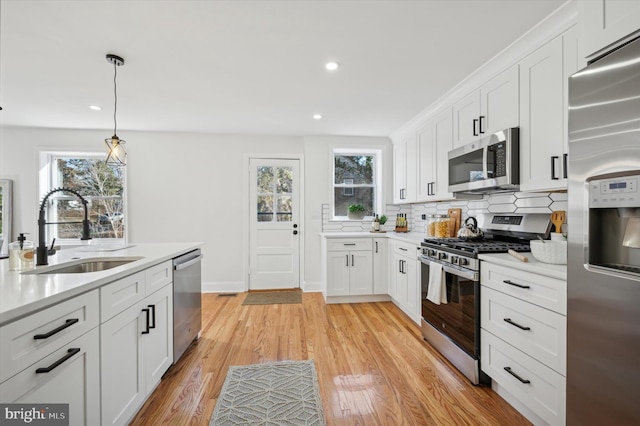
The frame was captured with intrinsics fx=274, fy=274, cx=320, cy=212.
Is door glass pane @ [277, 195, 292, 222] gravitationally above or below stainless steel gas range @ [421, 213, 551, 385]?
above

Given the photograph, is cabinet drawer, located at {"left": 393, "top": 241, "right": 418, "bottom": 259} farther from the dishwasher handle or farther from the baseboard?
the baseboard

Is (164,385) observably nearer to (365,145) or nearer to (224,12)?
(224,12)

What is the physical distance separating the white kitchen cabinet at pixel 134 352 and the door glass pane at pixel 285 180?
2.61 metres

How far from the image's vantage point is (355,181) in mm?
4539

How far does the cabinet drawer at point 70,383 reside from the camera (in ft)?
2.86

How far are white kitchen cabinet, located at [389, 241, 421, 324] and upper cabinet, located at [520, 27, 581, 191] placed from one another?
132 cm

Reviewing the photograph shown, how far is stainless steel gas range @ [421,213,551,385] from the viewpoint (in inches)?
76.5

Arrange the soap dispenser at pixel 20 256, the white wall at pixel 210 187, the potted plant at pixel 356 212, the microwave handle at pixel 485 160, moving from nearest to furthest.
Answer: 1. the soap dispenser at pixel 20 256
2. the microwave handle at pixel 485 160
3. the white wall at pixel 210 187
4. the potted plant at pixel 356 212

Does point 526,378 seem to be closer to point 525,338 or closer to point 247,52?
point 525,338

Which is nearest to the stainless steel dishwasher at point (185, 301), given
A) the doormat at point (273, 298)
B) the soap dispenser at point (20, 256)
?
the soap dispenser at point (20, 256)

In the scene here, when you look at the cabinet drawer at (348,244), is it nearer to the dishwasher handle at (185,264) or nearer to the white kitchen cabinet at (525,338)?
the dishwasher handle at (185,264)

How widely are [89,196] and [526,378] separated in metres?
5.54

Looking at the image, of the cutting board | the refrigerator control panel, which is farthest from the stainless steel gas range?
the refrigerator control panel

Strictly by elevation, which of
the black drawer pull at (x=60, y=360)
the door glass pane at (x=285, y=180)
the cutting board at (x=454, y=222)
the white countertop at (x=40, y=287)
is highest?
the door glass pane at (x=285, y=180)
